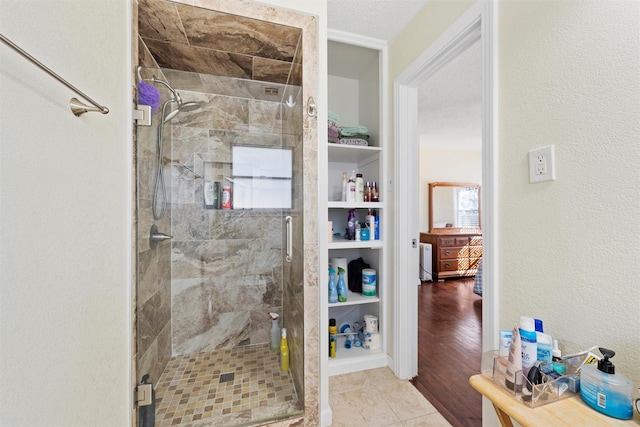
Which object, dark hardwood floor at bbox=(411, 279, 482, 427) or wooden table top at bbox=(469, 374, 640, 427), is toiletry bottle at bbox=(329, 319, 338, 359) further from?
wooden table top at bbox=(469, 374, 640, 427)

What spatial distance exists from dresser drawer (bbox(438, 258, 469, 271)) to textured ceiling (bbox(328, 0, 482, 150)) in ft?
7.02

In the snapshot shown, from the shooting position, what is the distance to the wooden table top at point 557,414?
590 mm

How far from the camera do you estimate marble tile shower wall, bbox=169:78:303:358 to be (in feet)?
5.78

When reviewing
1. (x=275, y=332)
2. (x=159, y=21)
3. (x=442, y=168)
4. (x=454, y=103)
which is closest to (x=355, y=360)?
(x=275, y=332)

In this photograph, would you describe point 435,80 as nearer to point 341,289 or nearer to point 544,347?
point 341,289

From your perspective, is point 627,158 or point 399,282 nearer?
point 627,158

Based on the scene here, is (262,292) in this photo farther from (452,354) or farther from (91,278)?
(452,354)

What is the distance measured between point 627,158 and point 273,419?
1.75 metres

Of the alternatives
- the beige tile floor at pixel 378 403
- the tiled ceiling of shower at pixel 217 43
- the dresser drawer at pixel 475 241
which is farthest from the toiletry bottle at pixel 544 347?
the dresser drawer at pixel 475 241

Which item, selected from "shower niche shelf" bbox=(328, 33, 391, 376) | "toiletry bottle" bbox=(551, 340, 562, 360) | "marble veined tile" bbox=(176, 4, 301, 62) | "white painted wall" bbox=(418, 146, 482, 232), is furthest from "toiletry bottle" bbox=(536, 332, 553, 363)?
"white painted wall" bbox=(418, 146, 482, 232)

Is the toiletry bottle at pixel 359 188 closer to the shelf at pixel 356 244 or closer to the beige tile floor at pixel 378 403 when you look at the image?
the shelf at pixel 356 244

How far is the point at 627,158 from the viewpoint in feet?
2.20

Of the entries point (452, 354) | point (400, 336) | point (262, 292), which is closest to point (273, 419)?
point (262, 292)

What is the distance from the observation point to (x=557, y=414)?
2.04 feet
